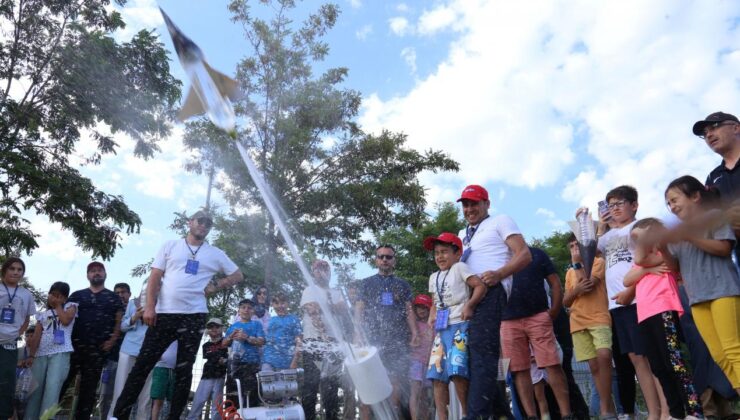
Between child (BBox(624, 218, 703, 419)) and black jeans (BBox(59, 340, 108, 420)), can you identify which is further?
black jeans (BBox(59, 340, 108, 420))

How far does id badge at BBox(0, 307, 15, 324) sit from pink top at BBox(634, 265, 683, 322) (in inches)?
248

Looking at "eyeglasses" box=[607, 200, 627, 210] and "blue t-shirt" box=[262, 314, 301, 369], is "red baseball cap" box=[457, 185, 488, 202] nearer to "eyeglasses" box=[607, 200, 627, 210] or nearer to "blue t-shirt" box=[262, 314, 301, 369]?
"eyeglasses" box=[607, 200, 627, 210]

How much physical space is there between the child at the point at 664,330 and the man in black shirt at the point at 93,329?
6.06 metres

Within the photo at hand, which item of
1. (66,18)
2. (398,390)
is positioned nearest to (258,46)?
(66,18)

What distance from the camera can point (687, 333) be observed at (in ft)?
15.9

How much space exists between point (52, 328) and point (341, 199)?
11.0 meters

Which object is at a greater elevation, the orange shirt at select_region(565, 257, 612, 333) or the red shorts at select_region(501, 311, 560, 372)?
the orange shirt at select_region(565, 257, 612, 333)

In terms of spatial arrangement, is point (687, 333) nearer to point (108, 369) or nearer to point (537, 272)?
point (537, 272)

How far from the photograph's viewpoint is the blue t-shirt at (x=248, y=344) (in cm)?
805

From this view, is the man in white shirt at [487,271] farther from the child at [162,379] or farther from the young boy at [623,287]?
the child at [162,379]

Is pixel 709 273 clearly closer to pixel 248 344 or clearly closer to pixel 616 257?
pixel 616 257

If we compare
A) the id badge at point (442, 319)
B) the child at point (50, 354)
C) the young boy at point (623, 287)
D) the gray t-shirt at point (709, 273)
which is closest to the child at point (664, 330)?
the young boy at point (623, 287)

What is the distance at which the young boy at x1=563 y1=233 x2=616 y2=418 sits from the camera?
17.7 feet

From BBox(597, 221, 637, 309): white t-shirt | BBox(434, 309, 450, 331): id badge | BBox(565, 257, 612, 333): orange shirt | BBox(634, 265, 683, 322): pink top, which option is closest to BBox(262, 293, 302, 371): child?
BBox(434, 309, 450, 331): id badge
